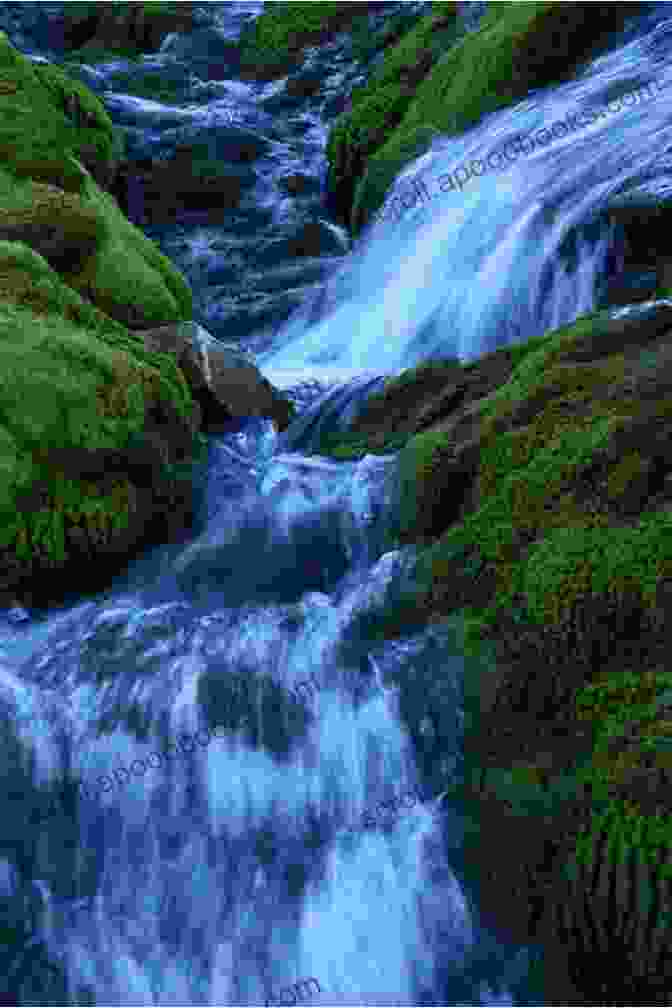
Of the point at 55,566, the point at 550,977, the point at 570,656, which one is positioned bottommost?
the point at 550,977

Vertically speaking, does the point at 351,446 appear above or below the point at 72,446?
below

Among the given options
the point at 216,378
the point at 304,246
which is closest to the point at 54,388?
the point at 216,378

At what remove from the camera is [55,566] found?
774 cm

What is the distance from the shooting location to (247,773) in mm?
6113

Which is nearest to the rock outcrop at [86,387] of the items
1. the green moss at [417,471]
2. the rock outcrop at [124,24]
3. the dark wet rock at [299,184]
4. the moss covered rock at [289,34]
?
the green moss at [417,471]

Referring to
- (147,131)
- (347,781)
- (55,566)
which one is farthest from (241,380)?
(147,131)

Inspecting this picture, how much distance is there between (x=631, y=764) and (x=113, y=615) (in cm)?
356

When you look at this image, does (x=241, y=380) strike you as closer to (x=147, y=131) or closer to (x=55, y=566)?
(x=55, y=566)

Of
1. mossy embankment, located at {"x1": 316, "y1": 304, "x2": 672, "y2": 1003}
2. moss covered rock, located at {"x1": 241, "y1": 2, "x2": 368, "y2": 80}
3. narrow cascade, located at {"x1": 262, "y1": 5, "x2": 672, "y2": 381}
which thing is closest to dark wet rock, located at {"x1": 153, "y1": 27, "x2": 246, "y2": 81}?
moss covered rock, located at {"x1": 241, "y1": 2, "x2": 368, "y2": 80}

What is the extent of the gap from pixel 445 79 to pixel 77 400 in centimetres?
905

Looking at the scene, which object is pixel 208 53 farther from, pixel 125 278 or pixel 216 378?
pixel 216 378

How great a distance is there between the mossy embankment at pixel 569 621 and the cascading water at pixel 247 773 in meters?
0.22

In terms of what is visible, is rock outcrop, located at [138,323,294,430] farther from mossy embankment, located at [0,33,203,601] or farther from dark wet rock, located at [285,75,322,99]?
dark wet rock, located at [285,75,322,99]

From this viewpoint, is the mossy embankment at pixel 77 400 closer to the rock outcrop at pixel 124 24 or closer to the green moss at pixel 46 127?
the green moss at pixel 46 127
